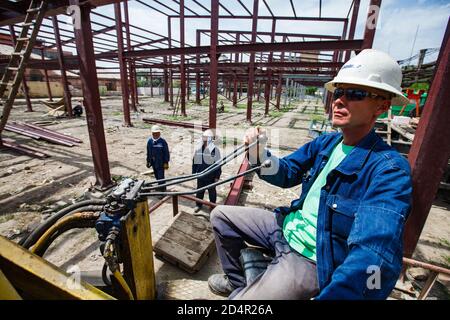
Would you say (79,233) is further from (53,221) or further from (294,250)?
(294,250)

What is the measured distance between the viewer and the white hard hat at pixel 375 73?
48.9 inches

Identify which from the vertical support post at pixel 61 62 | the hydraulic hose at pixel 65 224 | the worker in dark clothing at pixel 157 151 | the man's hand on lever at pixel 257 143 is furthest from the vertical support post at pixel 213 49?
the vertical support post at pixel 61 62

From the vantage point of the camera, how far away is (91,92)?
146 inches

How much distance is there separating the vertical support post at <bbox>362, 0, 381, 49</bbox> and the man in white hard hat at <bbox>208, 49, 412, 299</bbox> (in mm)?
3660

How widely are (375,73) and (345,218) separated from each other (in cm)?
86

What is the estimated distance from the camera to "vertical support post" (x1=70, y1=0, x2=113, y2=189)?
3414mm

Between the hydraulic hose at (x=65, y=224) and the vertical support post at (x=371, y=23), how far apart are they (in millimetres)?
5270

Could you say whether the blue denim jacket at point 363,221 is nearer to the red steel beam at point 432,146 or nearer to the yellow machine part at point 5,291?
the red steel beam at point 432,146

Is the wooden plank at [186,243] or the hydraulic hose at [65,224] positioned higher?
the hydraulic hose at [65,224]

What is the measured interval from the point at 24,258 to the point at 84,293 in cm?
37

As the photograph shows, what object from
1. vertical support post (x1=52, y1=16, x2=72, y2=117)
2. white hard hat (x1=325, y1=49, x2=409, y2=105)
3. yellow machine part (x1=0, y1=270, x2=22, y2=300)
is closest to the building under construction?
yellow machine part (x1=0, y1=270, x2=22, y2=300)

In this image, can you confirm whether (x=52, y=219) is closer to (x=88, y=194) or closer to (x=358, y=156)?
(x=358, y=156)

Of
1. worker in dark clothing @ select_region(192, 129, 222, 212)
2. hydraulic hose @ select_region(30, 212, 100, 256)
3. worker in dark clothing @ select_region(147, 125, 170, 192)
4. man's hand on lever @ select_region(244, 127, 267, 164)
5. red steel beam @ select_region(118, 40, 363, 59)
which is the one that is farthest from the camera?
red steel beam @ select_region(118, 40, 363, 59)

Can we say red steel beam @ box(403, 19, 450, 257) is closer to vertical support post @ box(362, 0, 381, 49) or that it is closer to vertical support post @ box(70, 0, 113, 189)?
vertical support post @ box(362, 0, 381, 49)
